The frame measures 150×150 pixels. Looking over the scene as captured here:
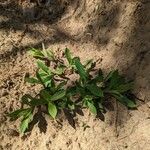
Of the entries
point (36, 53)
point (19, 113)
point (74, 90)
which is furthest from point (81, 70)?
point (19, 113)

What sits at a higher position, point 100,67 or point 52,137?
point 100,67

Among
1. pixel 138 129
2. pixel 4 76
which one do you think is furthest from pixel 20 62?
pixel 138 129

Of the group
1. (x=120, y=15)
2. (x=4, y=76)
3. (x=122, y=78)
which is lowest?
(x=4, y=76)

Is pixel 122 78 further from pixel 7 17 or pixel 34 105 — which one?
pixel 7 17

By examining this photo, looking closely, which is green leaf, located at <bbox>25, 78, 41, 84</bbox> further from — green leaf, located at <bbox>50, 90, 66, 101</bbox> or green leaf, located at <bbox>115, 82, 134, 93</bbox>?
green leaf, located at <bbox>115, 82, 134, 93</bbox>

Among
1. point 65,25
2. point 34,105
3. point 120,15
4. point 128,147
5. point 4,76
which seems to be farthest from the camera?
point 65,25

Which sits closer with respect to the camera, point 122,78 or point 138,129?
point 138,129

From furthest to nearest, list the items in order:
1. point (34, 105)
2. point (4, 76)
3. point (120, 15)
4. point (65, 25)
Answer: point (65, 25) < point (120, 15) < point (4, 76) < point (34, 105)
